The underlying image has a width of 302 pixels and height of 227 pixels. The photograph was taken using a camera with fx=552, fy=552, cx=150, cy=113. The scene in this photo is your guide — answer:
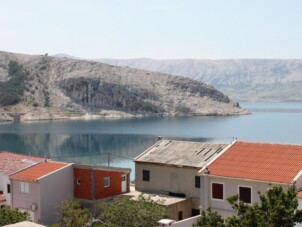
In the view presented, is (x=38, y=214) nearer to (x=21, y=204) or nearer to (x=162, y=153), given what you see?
(x=21, y=204)

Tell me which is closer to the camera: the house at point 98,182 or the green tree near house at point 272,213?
the green tree near house at point 272,213

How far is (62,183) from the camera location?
35.1 meters

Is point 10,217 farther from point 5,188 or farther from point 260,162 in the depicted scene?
point 260,162

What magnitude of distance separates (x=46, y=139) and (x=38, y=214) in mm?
91571

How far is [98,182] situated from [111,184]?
3.37 ft

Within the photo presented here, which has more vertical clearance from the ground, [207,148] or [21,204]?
[207,148]

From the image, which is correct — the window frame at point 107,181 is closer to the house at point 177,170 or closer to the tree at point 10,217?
the house at point 177,170

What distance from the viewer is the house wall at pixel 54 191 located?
33.7 meters

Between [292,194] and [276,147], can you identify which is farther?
[276,147]

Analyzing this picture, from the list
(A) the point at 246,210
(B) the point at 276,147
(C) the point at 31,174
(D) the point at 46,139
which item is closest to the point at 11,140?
(D) the point at 46,139

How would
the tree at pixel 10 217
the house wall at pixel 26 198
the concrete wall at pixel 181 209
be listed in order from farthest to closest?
the house wall at pixel 26 198 → the concrete wall at pixel 181 209 → the tree at pixel 10 217

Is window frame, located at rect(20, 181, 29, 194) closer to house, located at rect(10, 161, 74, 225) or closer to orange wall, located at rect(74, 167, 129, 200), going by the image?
house, located at rect(10, 161, 74, 225)

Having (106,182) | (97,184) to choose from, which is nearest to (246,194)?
(106,182)

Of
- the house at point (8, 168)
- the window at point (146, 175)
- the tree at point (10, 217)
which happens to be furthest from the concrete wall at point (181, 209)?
the house at point (8, 168)
